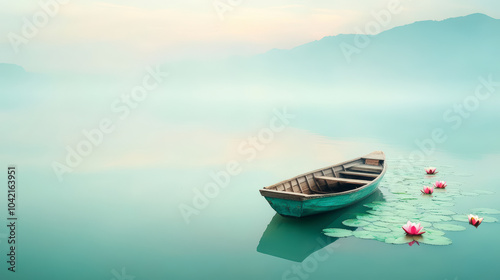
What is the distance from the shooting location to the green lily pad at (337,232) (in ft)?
17.1

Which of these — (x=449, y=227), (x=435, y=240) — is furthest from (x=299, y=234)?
(x=449, y=227)

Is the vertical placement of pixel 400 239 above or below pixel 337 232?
below

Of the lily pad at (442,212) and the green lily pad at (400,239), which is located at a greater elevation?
the lily pad at (442,212)

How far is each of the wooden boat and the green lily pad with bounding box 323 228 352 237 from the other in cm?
36

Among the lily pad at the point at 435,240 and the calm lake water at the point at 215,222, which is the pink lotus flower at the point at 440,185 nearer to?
the calm lake water at the point at 215,222

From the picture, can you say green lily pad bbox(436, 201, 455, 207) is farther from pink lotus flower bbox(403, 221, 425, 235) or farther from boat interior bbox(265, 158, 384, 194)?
pink lotus flower bbox(403, 221, 425, 235)

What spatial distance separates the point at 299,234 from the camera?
5.37 meters

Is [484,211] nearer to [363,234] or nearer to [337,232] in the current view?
[363,234]

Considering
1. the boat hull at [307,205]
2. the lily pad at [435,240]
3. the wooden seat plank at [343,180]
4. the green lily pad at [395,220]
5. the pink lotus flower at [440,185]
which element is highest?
the wooden seat plank at [343,180]

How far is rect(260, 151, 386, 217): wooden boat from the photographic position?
5.46 metres

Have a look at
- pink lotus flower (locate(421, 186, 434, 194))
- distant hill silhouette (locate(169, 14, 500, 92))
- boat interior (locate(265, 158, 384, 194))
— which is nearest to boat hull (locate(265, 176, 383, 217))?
boat interior (locate(265, 158, 384, 194))

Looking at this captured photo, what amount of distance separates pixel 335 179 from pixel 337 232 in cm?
158

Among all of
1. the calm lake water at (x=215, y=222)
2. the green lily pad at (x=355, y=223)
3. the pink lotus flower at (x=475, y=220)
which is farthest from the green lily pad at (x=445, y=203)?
the green lily pad at (x=355, y=223)

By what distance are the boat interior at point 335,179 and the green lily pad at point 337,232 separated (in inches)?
37.5
